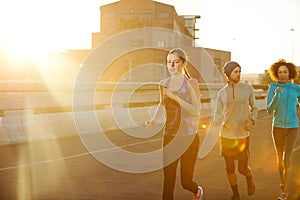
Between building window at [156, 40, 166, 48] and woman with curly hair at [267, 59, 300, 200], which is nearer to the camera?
woman with curly hair at [267, 59, 300, 200]

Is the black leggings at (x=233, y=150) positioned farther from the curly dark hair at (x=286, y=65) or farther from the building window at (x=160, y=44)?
the building window at (x=160, y=44)

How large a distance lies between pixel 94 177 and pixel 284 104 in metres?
3.40

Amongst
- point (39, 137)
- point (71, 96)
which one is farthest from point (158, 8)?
point (39, 137)

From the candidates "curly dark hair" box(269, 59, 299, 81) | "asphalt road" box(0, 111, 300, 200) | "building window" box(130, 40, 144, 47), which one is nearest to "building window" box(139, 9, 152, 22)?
"building window" box(130, 40, 144, 47)

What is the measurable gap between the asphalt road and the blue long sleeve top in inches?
41.0

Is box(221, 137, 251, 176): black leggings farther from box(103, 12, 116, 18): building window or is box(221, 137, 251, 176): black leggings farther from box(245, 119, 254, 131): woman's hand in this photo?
box(103, 12, 116, 18): building window

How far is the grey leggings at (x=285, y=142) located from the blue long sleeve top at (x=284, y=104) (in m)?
0.07

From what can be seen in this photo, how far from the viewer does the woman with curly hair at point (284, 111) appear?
7090mm

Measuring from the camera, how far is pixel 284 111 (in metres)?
7.17

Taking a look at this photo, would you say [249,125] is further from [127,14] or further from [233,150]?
[127,14]

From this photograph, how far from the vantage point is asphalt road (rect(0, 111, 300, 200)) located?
730 centimetres

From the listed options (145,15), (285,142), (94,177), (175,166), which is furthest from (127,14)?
(175,166)

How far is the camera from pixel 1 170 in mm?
9328

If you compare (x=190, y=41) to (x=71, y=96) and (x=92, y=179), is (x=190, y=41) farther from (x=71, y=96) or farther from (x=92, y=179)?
(x=92, y=179)
